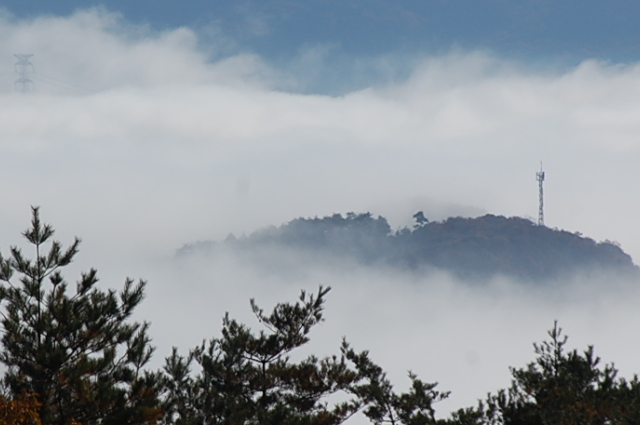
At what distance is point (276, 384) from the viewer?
2916 cm

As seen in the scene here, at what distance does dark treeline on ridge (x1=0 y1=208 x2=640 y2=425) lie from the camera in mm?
20688

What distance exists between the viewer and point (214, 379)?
31.1 m

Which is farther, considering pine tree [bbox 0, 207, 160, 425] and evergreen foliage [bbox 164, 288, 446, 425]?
evergreen foliage [bbox 164, 288, 446, 425]

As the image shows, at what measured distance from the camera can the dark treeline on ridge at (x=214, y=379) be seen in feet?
67.9

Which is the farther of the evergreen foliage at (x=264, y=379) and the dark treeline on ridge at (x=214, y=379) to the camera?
the evergreen foliage at (x=264, y=379)

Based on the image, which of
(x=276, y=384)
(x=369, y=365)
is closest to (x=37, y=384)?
(x=276, y=384)

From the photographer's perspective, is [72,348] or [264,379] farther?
[264,379]

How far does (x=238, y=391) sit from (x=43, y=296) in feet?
33.3

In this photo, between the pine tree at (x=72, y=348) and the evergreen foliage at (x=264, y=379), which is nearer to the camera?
the pine tree at (x=72, y=348)

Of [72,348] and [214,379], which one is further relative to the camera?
[214,379]

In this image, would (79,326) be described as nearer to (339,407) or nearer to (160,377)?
(160,377)

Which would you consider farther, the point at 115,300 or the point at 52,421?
the point at 115,300

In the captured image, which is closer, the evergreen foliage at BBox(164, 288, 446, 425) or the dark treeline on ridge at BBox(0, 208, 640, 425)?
the dark treeline on ridge at BBox(0, 208, 640, 425)

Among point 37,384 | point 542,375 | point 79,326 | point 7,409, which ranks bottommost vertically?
point 7,409
